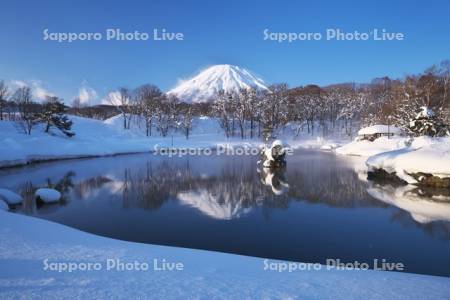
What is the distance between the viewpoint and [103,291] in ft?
13.0

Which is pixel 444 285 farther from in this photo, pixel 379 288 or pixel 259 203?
pixel 259 203

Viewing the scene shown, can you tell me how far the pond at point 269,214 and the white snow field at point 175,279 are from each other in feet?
6.66

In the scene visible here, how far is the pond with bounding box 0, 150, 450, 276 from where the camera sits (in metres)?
7.70

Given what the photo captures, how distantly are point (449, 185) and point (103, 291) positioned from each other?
1549 cm

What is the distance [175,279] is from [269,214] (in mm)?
6535

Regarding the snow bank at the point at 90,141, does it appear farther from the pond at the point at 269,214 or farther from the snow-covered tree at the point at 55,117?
the pond at the point at 269,214

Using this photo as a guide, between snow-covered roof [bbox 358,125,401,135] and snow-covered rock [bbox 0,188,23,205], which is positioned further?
snow-covered roof [bbox 358,125,401,135]

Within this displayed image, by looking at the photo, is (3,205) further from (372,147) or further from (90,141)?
(372,147)

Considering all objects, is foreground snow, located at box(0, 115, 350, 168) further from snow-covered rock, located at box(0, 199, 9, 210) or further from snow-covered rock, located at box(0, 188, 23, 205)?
snow-covered rock, located at box(0, 199, 9, 210)

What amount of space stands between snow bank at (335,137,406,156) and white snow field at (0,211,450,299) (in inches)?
1122

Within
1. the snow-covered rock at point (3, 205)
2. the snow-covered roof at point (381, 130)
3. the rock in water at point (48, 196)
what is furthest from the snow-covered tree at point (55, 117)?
the snow-covered roof at point (381, 130)

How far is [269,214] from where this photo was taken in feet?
35.0

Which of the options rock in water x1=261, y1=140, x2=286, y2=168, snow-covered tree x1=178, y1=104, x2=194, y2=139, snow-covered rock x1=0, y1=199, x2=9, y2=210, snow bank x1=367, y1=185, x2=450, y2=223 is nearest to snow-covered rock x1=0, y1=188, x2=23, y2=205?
snow-covered rock x1=0, y1=199, x2=9, y2=210

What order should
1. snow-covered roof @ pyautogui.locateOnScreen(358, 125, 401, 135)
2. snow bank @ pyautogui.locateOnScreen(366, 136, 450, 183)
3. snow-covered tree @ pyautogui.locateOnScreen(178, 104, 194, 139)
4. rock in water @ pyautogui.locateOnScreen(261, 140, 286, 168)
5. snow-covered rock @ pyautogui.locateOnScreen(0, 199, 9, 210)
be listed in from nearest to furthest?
snow-covered rock @ pyautogui.locateOnScreen(0, 199, 9, 210), snow bank @ pyautogui.locateOnScreen(366, 136, 450, 183), rock in water @ pyautogui.locateOnScreen(261, 140, 286, 168), snow-covered roof @ pyautogui.locateOnScreen(358, 125, 401, 135), snow-covered tree @ pyautogui.locateOnScreen(178, 104, 194, 139)
